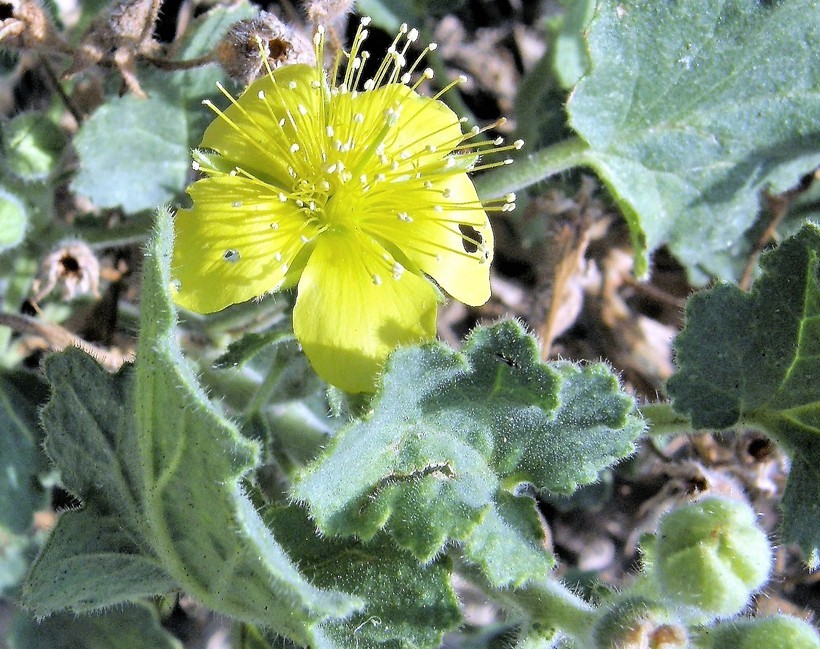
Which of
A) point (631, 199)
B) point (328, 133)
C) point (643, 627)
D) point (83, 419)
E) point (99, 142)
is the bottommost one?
point (83, 419)

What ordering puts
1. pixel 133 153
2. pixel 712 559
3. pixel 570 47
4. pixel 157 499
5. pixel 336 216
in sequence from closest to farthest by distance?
1. pixel 712 559
2. pixel 157 499
3. pixel 336 216
4. pixel 133 153
5. pixel 570 47

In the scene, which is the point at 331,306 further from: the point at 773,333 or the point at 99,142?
the point at 773,333

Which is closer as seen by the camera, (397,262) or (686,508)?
(686,508)

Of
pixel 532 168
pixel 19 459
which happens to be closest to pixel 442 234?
pixel 532 168

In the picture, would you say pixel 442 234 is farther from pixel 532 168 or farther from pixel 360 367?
pixel 532 168

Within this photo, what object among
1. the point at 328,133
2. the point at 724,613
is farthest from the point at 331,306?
the point at 724,613

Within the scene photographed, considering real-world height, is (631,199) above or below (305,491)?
above

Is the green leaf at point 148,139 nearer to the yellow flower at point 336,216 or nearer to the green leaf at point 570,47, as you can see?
the yellow flower at point 336,216
